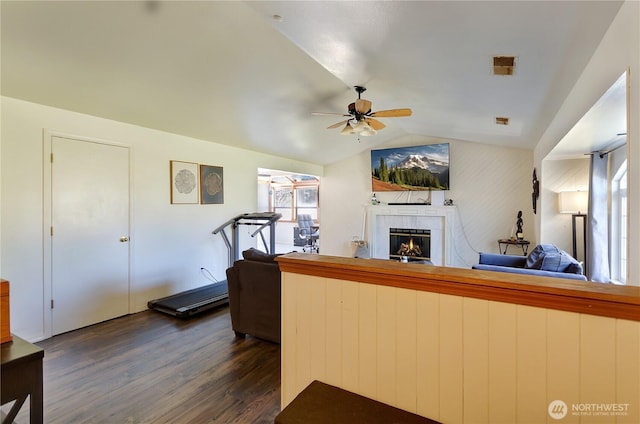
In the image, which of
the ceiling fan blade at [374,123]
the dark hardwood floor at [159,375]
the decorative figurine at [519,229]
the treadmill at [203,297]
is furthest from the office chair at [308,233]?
the dark hardwood floor at [159,375]

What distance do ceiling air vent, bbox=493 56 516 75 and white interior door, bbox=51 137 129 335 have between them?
4.06m

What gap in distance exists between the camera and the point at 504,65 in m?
2.38

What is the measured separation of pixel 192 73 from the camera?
299 centimetres

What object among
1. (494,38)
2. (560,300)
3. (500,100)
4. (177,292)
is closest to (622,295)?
(560,300)

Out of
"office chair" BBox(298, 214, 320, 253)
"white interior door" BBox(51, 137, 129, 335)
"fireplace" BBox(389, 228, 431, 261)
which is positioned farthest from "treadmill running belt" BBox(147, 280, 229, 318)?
"office chair" BBox(298, 214, 320, 253)

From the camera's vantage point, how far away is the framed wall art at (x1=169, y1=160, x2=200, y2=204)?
426cm

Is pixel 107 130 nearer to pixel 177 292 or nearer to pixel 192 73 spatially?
pixel 192 73

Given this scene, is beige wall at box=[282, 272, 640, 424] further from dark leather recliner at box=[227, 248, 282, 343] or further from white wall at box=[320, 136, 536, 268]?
white wall at box=[320, 136, 536, 268]

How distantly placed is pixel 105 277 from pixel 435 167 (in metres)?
5.85

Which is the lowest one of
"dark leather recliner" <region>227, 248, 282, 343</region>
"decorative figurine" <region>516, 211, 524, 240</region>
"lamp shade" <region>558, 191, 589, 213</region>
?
"dark leather recliner" <region>227, 248, 282, 343</region>

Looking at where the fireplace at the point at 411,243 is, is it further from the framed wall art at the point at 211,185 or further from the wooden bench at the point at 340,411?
the wooden bench at the point at 340,411

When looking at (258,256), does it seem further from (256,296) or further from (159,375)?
(159,375)

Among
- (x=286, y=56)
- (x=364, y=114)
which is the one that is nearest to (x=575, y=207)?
(x=364, y=114)

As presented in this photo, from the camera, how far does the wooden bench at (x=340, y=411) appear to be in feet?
3.79
